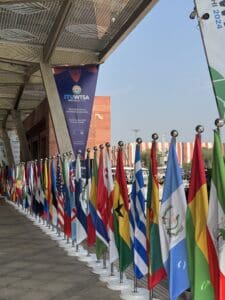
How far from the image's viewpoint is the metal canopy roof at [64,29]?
53.0 ft

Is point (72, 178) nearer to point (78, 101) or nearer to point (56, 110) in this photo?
point (78, 101)

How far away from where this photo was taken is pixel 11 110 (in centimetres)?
3806

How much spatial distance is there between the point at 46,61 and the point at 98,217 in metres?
14.3

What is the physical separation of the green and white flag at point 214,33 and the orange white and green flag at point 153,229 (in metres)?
1.62

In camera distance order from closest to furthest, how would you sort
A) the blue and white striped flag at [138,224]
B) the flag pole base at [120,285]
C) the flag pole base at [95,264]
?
the blue and white striped flag at [138,224] < the flag pole base at [120,285] < the flag pole base at [95,264]

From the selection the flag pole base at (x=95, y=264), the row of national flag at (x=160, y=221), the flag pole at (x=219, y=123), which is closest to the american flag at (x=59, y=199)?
the row of national flag at (x=160, y=221)

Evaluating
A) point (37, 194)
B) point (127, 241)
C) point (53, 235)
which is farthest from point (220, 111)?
point (37, 194)

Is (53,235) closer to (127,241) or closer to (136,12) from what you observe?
(127,241)

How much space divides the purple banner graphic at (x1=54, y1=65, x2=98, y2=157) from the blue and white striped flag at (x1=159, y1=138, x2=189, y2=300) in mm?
14654

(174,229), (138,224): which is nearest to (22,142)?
(138,224)

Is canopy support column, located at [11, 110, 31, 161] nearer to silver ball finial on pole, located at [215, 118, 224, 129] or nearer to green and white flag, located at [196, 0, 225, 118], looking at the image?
silver ball finial on pole, located at [215, 118, 224, 129]

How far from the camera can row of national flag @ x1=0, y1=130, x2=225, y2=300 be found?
4.54m

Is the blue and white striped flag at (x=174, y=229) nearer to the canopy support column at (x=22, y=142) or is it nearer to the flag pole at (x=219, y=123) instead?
the flag pole at (x=219, y=123)

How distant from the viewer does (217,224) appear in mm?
4500
